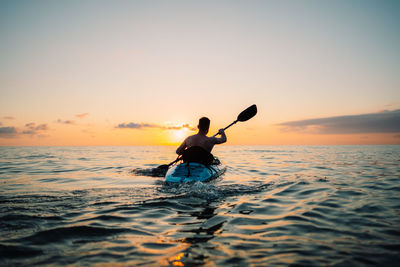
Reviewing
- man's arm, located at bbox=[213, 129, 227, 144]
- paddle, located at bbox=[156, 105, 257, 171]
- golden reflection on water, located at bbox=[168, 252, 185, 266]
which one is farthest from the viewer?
paddle, located at bbox=[156, 105, 257, 171]

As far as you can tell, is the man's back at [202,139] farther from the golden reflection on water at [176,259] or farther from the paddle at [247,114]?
the golden reflection on water at [176,259]

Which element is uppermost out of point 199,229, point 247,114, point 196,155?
point 247,114

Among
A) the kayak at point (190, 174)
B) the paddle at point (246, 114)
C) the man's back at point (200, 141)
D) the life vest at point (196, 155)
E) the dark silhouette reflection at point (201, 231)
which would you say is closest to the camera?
the dark silhouette reflection at point (201, 231)

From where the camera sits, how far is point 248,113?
10648 mm

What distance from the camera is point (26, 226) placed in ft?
11.8

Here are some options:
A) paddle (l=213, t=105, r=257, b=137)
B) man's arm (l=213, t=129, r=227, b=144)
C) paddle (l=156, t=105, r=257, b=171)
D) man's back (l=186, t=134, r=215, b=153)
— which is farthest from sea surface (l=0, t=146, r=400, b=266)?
paddle (l=213, t=105, r=257, b=137)

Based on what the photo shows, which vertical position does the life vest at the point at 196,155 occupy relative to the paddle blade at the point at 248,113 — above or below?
below

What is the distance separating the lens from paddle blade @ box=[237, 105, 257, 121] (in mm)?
10586

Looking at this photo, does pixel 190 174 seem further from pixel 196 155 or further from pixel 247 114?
pixel 247 114

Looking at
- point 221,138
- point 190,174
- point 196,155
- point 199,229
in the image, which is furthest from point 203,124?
point 199,229

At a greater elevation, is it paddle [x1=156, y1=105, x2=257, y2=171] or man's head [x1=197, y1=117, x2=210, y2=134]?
paddle [x1=156, y1=105, x2=257, y2=171]

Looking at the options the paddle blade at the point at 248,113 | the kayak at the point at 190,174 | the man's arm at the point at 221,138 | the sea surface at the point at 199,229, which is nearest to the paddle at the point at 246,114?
the paddle blade at the point at 248,113

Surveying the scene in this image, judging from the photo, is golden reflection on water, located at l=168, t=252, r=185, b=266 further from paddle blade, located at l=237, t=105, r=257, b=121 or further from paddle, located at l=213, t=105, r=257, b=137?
paddle blade, located at l=237, t=105, r=257, b=121

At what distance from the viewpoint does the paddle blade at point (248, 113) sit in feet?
34.7
